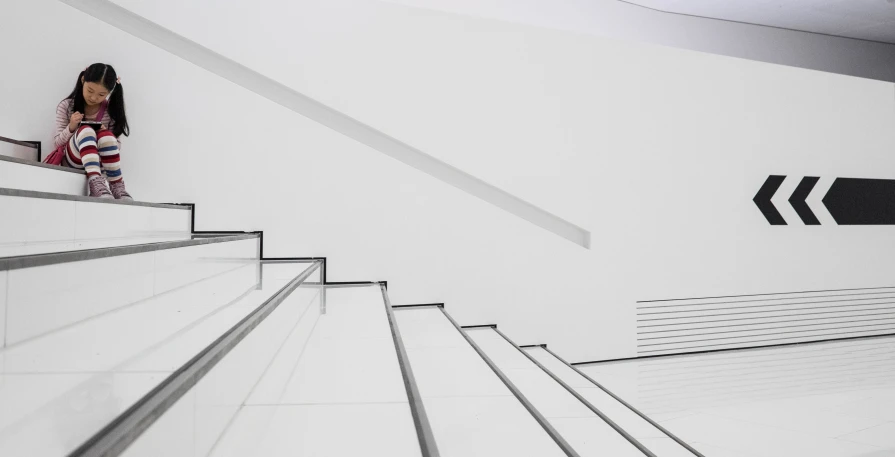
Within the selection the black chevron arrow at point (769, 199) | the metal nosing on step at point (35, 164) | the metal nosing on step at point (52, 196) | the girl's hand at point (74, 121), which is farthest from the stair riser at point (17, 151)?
the black chevron arrow at point (769, 199)

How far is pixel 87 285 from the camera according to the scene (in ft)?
3.26

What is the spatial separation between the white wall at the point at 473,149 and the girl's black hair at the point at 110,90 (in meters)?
0.13

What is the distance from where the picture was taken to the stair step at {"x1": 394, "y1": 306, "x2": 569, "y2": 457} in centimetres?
125

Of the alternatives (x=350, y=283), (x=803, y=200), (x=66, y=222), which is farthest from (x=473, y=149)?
(x=803, y=200)

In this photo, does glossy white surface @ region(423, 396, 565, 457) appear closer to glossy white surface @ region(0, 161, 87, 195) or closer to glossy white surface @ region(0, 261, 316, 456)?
glossy white surface @ region(0, 261, 316, 456)

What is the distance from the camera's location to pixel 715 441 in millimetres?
2047

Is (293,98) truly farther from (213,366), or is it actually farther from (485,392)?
(213,366)

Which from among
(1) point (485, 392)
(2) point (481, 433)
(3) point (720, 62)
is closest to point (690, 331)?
(3) point (720, 62)

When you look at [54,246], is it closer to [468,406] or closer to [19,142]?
[468,406]

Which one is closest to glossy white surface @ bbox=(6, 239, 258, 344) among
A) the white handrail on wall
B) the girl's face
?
the girl's face

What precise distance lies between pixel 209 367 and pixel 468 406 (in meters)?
0.86

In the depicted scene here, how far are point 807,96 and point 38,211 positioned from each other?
4.99 metres

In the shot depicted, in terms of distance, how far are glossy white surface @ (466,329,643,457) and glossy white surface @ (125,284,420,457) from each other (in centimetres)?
57

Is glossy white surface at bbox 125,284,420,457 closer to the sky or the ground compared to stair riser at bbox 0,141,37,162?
closer to the ground
